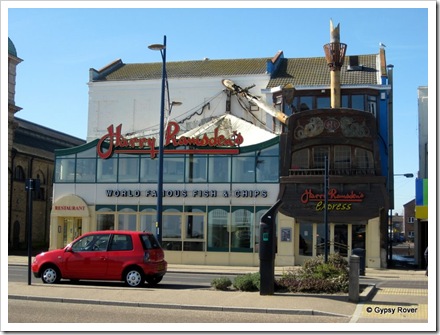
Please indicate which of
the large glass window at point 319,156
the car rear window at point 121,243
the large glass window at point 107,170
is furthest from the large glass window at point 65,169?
the car rear window at point 121,243

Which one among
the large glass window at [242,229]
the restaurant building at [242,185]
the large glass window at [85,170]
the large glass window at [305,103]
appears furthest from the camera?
the large glass window at [305,103]

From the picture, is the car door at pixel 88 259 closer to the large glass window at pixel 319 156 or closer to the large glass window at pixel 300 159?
the large glass window at pixel 300 159

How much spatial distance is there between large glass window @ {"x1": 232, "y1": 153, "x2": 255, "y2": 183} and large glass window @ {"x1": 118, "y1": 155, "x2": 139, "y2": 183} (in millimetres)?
5722

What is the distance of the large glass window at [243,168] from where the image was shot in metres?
35.6

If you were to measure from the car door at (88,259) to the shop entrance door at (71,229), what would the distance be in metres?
19.3

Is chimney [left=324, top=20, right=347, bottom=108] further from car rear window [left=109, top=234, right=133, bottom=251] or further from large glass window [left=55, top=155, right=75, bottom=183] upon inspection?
car rear window [left=109, top=234, right=133, bottom=251]

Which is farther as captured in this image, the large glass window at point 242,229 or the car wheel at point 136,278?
the large glass window at point 242,229

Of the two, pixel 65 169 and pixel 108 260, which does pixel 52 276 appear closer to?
pixel 108 260

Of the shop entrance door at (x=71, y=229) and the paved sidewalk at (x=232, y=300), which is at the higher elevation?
the shop entrance door at (x=71, y=229)

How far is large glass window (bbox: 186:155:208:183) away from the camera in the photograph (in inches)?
1427

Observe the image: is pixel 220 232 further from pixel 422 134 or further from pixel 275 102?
pixel 422 134

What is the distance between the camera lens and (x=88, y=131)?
170ft

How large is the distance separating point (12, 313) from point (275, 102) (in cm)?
3154

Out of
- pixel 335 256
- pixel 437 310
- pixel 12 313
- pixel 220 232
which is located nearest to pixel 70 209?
pixel 220 232
